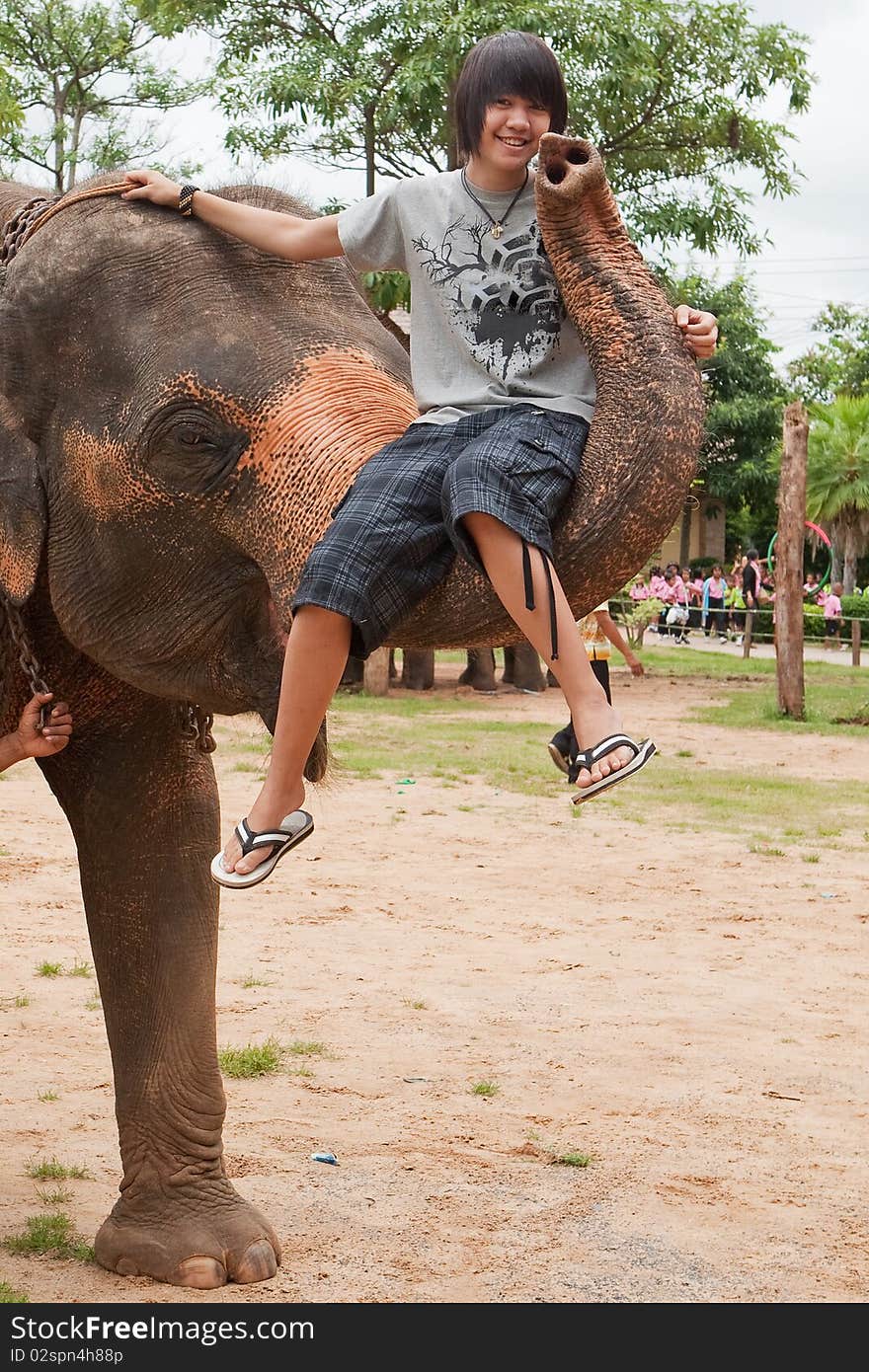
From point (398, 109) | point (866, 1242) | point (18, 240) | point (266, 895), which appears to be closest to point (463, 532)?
point (18, 240)

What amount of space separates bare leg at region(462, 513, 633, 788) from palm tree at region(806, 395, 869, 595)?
28293mm

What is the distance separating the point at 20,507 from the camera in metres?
2.91

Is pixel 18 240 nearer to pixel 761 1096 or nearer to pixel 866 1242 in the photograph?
pixel 866 1242

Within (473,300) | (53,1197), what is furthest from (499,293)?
(53,1197)

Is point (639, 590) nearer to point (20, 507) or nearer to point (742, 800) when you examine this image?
point (742, 800)

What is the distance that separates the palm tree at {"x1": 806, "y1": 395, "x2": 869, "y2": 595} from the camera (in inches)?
1182

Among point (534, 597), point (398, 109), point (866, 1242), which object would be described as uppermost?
Result: point (398, 109)

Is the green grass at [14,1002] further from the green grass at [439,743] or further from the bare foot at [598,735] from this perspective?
the green grass at [439,743]

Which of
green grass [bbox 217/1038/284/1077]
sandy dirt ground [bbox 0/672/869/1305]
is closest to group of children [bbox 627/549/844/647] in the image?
sandy dirt ground [bbox 0/672/869/1305]

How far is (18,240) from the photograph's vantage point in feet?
9.85

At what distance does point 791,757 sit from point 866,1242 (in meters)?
9.57

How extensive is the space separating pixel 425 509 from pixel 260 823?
1.72 ft

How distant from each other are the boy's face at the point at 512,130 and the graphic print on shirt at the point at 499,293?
0.10 metres

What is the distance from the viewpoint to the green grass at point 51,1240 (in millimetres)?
3812
